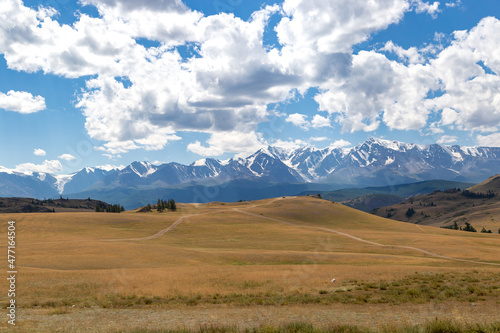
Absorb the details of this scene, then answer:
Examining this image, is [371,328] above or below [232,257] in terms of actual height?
above

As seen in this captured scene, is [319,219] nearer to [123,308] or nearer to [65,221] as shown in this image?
[65,221]

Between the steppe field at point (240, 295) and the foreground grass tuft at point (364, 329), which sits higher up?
the foreground grass tuft at point (364, 329)

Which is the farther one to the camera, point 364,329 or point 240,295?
point 240,295

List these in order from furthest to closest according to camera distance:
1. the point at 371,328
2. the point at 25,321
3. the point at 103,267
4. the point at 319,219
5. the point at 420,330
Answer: the point at 319,219, the point at 103,267, the point at 25,321, the point at 371,328, the point at 420,330

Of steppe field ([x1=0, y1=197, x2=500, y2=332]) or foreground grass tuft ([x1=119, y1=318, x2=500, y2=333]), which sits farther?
steppe field ([x1=0, y1=197, x2=500, y2=332])

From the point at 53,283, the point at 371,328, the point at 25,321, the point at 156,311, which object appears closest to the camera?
the point at 371,328

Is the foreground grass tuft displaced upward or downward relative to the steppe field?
upward

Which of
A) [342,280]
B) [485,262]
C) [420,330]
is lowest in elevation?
[485,262]

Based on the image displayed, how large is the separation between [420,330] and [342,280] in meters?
17.5

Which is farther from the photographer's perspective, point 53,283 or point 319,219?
point 319,219

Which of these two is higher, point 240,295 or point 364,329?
point 364,329

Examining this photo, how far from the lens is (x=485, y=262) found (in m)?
57.0

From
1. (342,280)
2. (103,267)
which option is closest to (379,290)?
(342,280)

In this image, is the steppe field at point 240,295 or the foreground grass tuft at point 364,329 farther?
the steppe field at point 240,295
